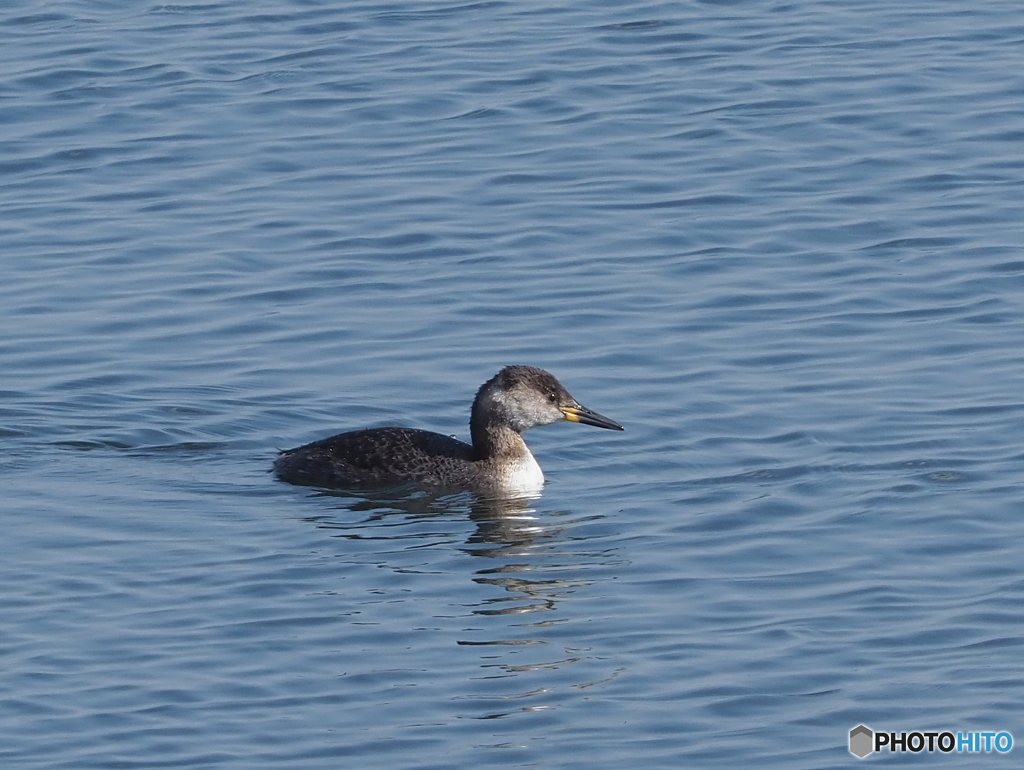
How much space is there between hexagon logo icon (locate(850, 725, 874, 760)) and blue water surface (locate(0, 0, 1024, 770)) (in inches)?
3.0

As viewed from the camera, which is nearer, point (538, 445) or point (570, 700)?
point (570, 700)

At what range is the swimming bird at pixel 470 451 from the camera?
1309cm

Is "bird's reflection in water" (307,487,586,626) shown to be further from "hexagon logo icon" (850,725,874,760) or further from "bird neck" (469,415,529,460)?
"hexagon logo icon" (850,725,874,760)

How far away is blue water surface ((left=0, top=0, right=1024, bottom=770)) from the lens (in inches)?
386

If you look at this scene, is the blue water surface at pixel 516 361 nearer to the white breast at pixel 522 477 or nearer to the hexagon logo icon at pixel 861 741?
the hexagon logo icon at pixel 861 741

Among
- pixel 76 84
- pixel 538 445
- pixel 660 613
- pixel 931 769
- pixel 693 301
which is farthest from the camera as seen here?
pixel 76 84

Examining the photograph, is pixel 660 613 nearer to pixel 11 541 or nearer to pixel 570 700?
pixel 570 700

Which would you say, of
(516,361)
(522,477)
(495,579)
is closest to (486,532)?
(522,477)

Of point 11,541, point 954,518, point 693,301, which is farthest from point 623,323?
point 11,541

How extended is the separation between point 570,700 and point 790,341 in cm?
565

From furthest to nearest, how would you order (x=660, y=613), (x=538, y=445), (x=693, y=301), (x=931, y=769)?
(x=693, y=301) < (x=538, y=445) < (x=660, y=613) < (x=931, y=769)

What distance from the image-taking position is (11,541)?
39.1 ft

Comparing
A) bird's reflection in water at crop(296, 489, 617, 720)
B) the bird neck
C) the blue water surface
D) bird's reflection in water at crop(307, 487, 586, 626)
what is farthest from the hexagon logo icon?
the bird neck

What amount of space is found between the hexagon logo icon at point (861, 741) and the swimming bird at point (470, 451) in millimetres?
4248
